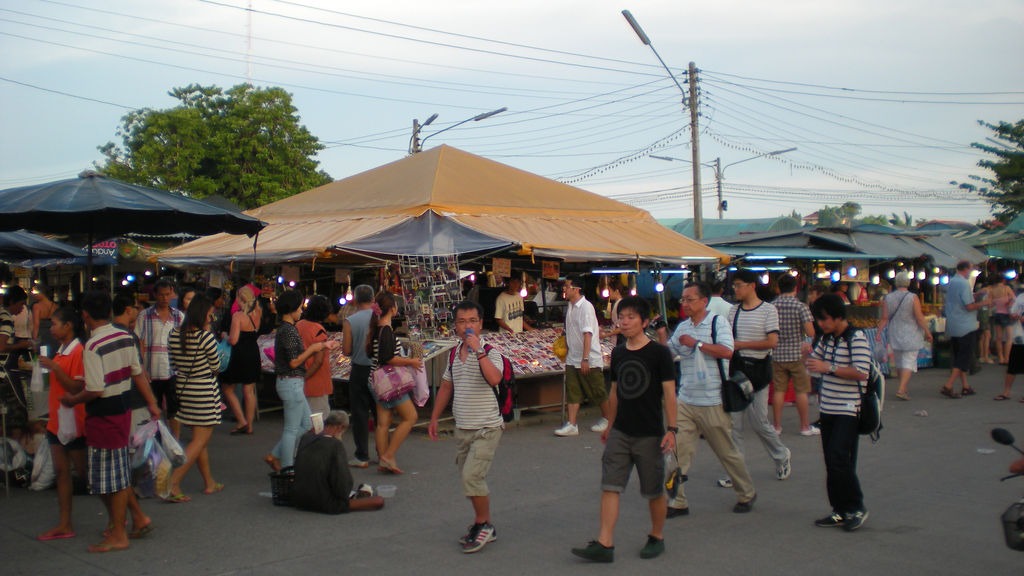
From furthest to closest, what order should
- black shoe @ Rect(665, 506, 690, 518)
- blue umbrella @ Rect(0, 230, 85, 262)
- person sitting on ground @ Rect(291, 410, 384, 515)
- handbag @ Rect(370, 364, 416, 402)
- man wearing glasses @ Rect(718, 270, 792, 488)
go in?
blue umbrella @ Rect(0, 230, 85, 262) → handbag @ Rect(370, 364, 416, 402) → man wearing glasses @ Rect(718, 270, 792, 488) → person sitting on ground @ Rect(291, 410, 384, 515) → black shoe @ Rect(665, 506, 690, 518)

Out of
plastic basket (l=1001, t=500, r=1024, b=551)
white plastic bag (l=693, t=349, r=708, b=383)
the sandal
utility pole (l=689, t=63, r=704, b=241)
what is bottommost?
the sandal

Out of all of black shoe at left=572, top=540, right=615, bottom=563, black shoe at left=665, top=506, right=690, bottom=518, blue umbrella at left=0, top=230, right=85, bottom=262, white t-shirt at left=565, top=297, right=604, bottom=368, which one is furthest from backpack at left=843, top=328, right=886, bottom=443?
blue umbrella at left=0, top=230, right=85, bottom=262

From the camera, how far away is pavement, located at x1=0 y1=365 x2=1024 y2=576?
573cm

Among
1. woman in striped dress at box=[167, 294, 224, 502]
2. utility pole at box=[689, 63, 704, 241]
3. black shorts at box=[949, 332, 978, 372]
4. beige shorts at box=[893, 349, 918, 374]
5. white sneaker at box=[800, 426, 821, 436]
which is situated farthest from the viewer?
utility pole at box=[689, 63, 704, 241]

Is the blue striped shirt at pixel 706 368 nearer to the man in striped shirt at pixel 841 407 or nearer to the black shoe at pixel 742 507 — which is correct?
the man in striped shirt at pixel 841 407

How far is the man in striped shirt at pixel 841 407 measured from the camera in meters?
6.29

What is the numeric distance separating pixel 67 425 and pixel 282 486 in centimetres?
179

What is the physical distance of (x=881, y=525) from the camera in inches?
256

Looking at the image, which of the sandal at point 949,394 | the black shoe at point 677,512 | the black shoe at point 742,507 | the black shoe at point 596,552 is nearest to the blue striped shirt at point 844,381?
the black shoe at point 742,507

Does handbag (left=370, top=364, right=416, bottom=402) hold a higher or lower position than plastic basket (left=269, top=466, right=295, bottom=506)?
higher

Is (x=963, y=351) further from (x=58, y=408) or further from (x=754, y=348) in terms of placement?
(x=58, y=408)

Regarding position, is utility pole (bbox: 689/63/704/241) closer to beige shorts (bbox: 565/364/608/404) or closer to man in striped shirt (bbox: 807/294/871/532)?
beige shorts (bbox: 565/364/608/404)

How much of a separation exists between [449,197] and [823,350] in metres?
7.11

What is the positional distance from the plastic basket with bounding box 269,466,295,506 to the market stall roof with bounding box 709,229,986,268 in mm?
12104
